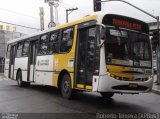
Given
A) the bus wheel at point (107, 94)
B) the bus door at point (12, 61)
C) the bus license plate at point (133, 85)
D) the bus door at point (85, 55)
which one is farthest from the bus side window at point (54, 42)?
the bus door at point (12, 61)

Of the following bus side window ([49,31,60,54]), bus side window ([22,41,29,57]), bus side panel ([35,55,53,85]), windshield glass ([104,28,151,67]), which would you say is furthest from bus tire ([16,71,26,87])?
windshield glass ([104,28,151,67])

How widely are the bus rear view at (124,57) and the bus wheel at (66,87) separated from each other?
2080 millimetres

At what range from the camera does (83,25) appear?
12.2 m

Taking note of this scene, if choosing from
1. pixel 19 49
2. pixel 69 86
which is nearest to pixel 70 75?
pixel 69 86

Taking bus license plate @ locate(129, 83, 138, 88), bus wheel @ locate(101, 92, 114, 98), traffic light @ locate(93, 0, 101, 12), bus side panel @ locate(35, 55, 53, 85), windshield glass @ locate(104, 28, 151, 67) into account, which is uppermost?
traffic light @ locate(93, 0, 101, 12)

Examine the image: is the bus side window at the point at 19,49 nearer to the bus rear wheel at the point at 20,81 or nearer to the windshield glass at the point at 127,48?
the bus rear wheel at the point at 20,81

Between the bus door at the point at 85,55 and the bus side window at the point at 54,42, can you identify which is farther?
the bus side window at the point at 54,42

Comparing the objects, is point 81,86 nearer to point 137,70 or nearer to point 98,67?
point 98,67

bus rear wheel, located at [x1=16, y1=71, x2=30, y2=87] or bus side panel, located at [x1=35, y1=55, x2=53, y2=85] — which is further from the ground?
bus side panel, located at [x1=35, y1=55, x2=53, y2=85]

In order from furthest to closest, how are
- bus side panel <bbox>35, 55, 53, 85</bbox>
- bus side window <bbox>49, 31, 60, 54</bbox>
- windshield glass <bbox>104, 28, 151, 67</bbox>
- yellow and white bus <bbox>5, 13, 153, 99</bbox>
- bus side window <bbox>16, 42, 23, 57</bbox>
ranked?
bus side window <bbox>16, 42, 23, 57</bbox> → bus side panel <bbox>35, 55, 53, 85</bbox> → bus side window <bbox>49, 31, 60, 54</bbox> → windshield glass <bbox>104, 28, 151, 67</bbox> → yellow and white bus <bbox>5, 13, 153, 99</bbox>

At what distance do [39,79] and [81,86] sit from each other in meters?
4.48

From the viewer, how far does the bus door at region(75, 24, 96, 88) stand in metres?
11.5

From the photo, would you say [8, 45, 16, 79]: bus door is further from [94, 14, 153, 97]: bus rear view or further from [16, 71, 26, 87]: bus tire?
[94, 14, 153, 97]: bus rear view

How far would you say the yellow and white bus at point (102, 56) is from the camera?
10.9 metres
